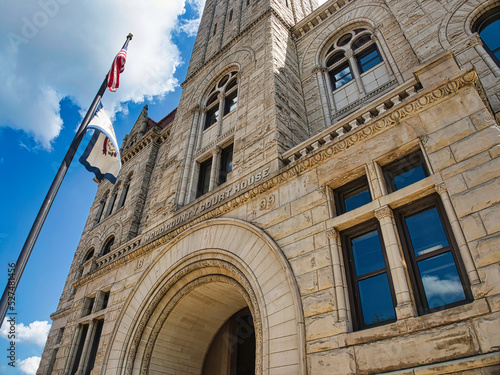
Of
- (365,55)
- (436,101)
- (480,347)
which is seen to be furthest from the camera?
(365,55)

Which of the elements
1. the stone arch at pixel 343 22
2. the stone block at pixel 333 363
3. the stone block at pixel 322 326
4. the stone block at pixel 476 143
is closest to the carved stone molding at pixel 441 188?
the stone block at pixel 476 143

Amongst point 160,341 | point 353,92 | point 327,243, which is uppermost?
point 353,92

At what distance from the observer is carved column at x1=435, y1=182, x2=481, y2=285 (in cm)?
467

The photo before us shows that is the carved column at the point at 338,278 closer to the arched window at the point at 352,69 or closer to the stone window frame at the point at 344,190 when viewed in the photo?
the stone window frame at the point at 344,190

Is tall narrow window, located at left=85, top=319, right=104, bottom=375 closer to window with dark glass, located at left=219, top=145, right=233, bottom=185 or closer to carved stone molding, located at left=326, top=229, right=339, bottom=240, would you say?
window with dark glass, located at left=219, top=145, right=233, bottom=185

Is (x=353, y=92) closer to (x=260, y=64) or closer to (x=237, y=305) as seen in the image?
(x=260, y=64)

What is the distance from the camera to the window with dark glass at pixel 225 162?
11.6 metres

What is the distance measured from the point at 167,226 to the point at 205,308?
281cm

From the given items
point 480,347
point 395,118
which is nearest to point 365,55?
point 395,118

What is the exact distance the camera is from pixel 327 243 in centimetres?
656

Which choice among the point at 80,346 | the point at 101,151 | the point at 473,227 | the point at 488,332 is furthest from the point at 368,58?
the point at 80,346

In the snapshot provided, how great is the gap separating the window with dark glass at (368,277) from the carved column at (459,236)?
119 centimetres

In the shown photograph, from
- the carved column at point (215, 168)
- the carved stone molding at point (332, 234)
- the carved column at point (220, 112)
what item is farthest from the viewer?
the carved column at point (220, 112)

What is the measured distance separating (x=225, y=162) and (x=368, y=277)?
6.97m
